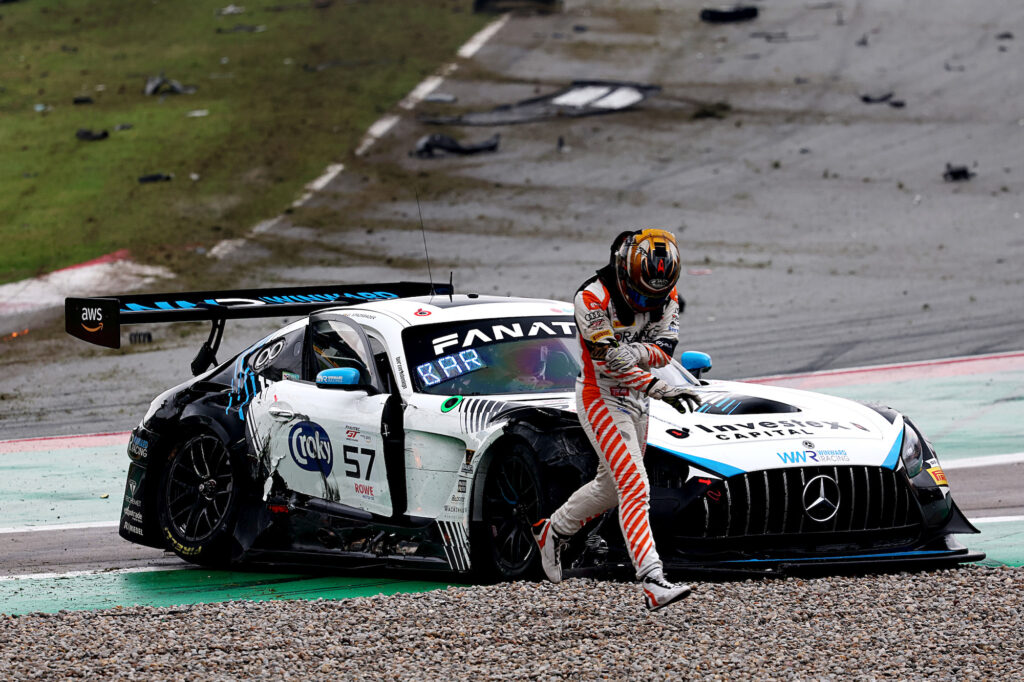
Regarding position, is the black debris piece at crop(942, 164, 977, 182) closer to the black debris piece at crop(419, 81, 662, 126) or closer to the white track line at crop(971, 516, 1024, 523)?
the black debris piece at crop(419, 81, 662, 126)

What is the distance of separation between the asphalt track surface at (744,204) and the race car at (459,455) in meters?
0.98

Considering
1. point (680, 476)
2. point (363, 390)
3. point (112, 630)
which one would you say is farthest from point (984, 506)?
point (112, 630)

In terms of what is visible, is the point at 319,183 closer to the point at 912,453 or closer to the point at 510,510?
the point at 510,510

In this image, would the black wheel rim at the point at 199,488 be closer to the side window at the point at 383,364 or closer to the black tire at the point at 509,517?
the side window at the point at 383,364

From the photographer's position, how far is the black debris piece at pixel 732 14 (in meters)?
35.2

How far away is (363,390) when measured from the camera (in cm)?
880

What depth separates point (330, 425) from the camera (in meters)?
8.90

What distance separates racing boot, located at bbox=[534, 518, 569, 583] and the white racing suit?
50mm

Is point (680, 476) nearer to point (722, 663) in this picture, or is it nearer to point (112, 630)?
point (722, 663)

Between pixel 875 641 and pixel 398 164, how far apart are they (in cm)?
2197

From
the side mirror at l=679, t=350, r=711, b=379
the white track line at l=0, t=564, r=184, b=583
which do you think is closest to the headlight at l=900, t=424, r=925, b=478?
the side mirror at l=679, t=350, r=711, b=379

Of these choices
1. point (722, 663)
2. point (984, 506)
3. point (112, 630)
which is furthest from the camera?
point (984, 506)

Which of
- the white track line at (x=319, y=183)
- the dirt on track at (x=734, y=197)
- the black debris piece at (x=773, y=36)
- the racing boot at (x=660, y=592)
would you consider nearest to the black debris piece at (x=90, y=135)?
the white track line at (x=319, y=183)

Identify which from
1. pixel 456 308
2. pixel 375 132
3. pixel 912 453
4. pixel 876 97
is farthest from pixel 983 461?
pixel 375 132
